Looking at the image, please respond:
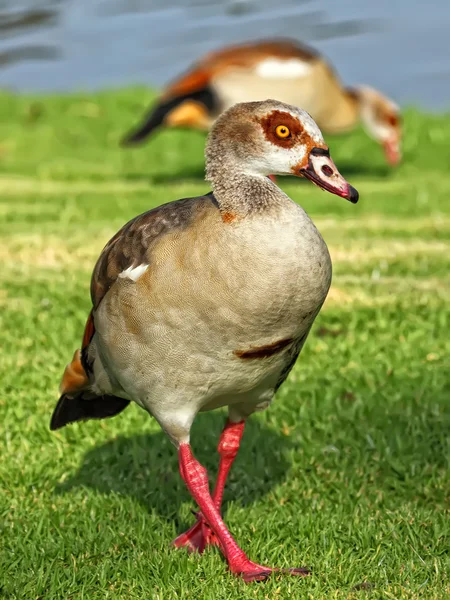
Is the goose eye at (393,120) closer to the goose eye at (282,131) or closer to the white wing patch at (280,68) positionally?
the white wing patch at (280,68)

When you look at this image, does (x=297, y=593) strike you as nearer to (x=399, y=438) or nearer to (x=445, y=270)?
(x=399, y=438)

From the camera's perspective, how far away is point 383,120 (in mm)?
14133

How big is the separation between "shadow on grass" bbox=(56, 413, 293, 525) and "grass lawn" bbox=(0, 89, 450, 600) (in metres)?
0.01

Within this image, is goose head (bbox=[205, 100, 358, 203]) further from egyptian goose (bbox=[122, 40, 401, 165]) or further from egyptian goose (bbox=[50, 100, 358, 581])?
egyptian goose (bbox=[122, 40, 401, 165])

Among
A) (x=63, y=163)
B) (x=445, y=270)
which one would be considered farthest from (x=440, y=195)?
(x=63, y=163)

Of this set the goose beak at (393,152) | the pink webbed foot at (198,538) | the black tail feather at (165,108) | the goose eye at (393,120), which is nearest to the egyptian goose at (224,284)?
the pink webbed foot at (198,538)

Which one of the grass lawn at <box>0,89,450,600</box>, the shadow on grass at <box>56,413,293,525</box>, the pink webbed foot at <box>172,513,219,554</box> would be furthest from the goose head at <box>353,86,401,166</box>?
the pink webbed foot at <box>172,513,219,554</box>

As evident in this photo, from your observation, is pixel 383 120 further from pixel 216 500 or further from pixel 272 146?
pixel 272 146

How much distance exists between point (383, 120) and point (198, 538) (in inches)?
416

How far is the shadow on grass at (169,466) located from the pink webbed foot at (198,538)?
291 millimetres

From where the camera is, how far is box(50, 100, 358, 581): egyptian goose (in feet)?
12.0

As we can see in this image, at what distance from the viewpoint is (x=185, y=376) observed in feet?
12.7

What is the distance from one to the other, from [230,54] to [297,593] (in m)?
9.44

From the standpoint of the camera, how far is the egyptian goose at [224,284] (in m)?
3.66
